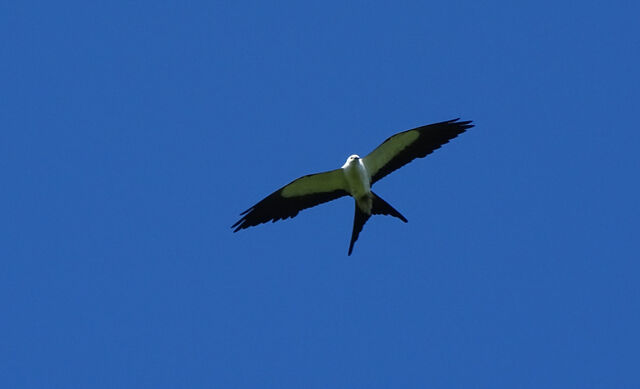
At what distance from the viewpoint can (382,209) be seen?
13.4 metres

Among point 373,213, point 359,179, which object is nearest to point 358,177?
point 359,179

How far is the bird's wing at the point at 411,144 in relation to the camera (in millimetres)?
13625

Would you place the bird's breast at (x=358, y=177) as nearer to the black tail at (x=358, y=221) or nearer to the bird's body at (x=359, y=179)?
the bird's body at (x=359, y=179)

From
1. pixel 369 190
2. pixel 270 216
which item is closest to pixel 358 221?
pixel 369 190

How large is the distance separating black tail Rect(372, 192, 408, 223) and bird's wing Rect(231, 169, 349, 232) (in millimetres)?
678

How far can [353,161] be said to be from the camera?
1352 centimetres

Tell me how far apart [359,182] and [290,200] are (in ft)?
4.05

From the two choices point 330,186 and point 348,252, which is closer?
point 348,252

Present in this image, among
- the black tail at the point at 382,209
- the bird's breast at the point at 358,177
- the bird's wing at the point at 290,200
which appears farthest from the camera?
the bird's wing at the point at 290,200

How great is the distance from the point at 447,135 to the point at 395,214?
1.42 m

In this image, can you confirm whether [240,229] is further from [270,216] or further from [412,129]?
[412,129]

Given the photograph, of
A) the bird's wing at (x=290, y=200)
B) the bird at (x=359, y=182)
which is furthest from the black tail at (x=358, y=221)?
the bird's wing at (x=290, y=200)

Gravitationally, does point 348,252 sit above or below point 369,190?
below

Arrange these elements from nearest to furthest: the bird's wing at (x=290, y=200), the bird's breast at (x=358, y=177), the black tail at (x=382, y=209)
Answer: the black tail at (x=382, y=209), the bird's breast at (x=358, y=177), the bird's wing at (x=290, y=200)
